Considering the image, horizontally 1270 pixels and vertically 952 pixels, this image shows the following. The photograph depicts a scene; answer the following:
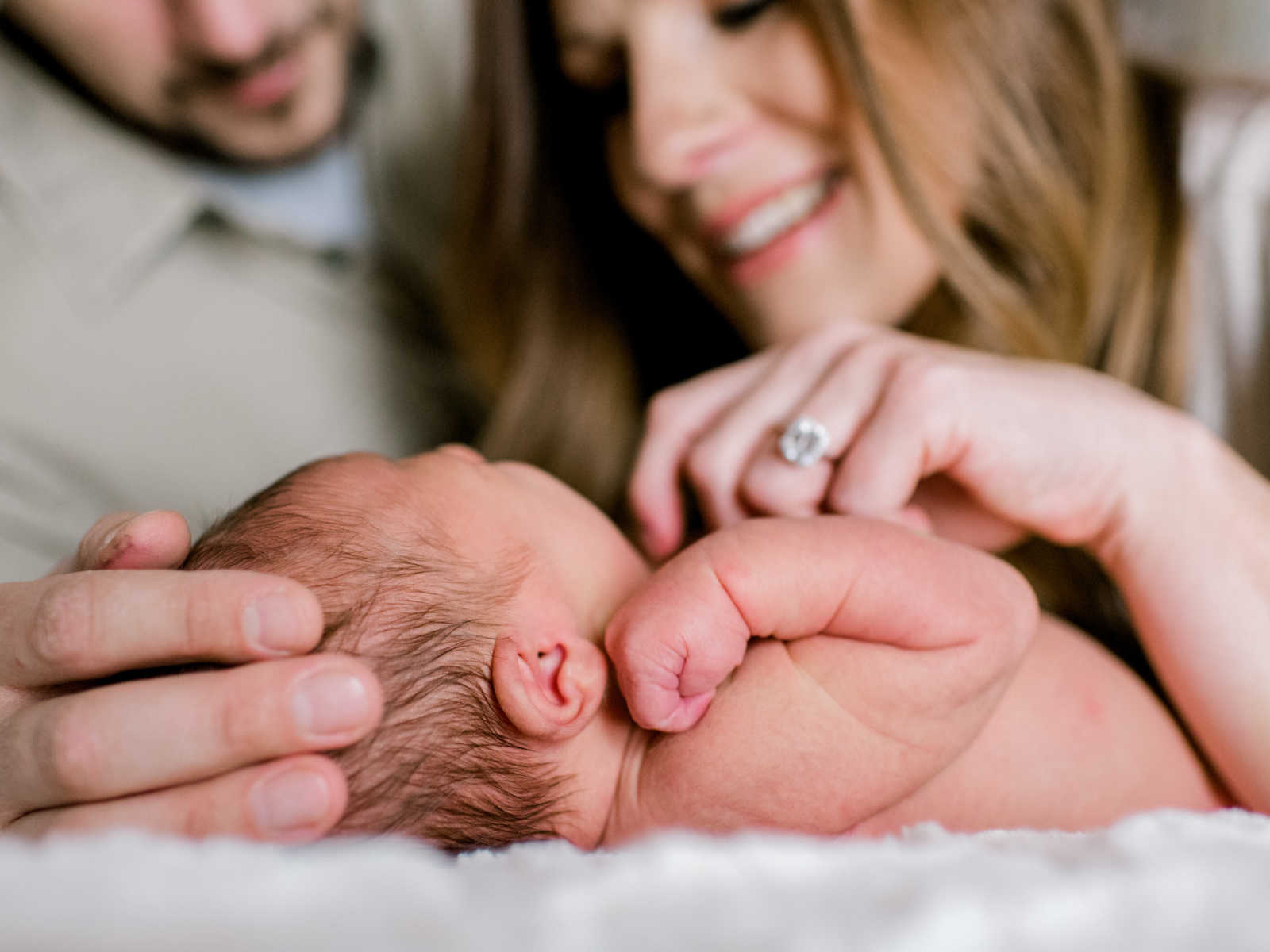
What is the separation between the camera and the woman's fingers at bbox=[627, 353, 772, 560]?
1079mm

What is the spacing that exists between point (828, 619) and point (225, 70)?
1.46 m

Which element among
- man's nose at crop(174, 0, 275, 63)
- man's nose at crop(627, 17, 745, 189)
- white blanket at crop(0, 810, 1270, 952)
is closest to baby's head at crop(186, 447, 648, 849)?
white blanket at crop(0, 810, 1270, 952)

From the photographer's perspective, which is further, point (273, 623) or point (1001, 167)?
point (1001, 167)

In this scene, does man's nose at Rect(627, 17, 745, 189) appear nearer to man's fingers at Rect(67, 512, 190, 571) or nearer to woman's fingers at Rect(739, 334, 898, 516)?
woman's fingers at Rect(739, 334, 898, 516)

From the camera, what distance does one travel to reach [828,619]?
0.80m

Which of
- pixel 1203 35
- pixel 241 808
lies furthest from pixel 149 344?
pixel 1203 35

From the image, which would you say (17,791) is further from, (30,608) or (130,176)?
(130,176)

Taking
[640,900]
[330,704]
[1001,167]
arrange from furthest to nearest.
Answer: [1001,167] < [330,704] < [640,900]

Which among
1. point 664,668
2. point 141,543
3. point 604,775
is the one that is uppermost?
point 141,543

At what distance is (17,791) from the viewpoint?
61 cm

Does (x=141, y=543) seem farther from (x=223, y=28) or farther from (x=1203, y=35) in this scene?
(x=1203, y=35)

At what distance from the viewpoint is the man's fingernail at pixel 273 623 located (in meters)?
0.60

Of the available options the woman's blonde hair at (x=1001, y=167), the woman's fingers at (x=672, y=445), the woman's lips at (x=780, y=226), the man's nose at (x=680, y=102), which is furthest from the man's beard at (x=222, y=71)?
the woman's fingers at (x=672, y=445)

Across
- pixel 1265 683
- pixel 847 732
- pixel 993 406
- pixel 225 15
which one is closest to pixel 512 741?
pixel 847 732
